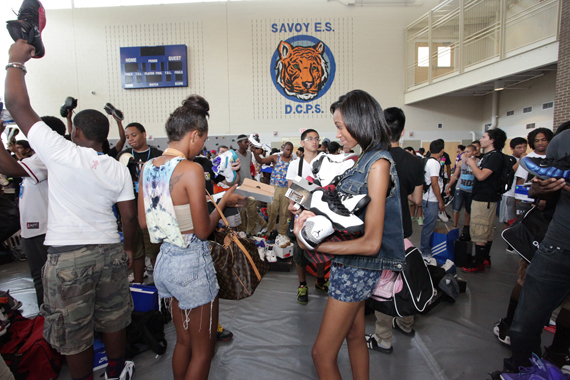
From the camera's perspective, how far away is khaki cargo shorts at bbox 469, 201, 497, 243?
12.4ft

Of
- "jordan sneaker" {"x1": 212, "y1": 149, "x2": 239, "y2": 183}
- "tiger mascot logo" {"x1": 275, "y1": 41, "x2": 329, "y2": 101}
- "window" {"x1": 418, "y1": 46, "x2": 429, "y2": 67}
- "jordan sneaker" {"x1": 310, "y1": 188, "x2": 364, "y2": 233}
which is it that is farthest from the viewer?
"tiger mascot logo" {"x1": 275, "y1": 41, "x2": 329, "y2": 101}

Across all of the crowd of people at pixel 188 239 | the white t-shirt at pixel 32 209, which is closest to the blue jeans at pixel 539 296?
the crowd of people at pixel 188 239

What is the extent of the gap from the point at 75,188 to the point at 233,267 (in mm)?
954

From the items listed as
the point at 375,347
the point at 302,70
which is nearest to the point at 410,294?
the point at 375,347

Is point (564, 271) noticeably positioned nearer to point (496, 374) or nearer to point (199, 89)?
point (496, 374)

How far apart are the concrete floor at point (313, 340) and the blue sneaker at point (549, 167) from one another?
1.46m

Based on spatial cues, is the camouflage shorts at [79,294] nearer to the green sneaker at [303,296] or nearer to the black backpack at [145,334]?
the black backpack at [145,334]

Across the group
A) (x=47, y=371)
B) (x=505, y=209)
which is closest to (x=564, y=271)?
(x=47, y=371)

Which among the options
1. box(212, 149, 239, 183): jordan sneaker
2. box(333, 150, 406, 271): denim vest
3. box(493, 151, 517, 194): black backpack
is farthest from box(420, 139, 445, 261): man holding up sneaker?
box(333, 150, 406, 271): denim vest

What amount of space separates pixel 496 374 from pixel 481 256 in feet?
7.74

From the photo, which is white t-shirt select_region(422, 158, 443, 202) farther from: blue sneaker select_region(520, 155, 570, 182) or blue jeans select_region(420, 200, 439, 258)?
blue sneaker select_region(520, 155, 570, 182)

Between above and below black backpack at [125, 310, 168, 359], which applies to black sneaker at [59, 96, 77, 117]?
above

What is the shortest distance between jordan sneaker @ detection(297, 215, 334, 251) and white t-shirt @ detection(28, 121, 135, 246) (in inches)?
48.4

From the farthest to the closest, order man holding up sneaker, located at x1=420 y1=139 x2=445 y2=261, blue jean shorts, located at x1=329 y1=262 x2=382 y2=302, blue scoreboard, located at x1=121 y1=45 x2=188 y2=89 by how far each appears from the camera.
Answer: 1. blue scoreboard, located at x1=121 y1=45 x2=188 y2=89
2. man holding up sneaker, located at x1=420 y1=139 x2=445 y2=261
3. blue jean shorts, located at x1=329 y1=262 x2=382 y2=302
